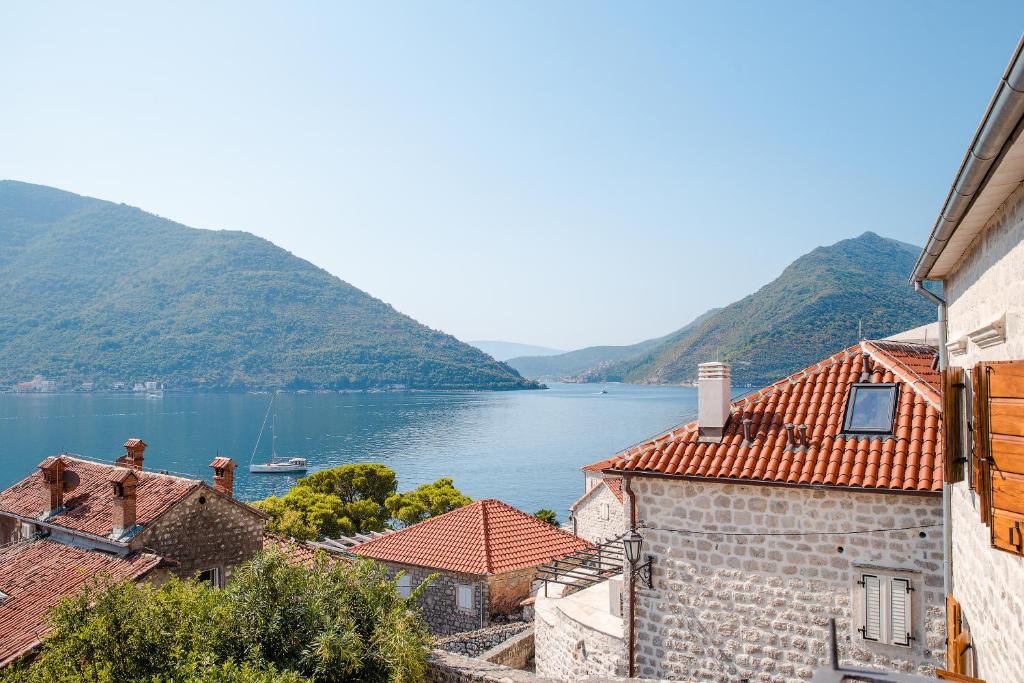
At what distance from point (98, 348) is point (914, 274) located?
216 meters

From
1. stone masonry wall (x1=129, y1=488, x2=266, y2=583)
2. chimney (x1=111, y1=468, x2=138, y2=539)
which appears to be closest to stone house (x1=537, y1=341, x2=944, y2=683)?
stone masonry wall (x1=129, y1=488, x2=266, y2=583)

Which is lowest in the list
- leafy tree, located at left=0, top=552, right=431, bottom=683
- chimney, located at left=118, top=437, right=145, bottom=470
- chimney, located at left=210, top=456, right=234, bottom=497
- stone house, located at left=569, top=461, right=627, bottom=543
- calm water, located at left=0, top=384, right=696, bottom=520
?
calm water, located at left=0, top=384, right=696, bottom=520

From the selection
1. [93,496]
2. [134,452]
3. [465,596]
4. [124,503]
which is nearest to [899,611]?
[465,596]

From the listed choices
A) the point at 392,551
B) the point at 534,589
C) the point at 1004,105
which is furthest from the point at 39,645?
the point at 1004,105

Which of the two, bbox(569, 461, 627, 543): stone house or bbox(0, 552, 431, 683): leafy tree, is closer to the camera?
bbox(0, 552, 431, 683): leafy tree

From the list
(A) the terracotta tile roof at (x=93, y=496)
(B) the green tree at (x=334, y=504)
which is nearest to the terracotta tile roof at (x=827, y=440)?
(A) the terracotta tile roof at (x=93, y=496)

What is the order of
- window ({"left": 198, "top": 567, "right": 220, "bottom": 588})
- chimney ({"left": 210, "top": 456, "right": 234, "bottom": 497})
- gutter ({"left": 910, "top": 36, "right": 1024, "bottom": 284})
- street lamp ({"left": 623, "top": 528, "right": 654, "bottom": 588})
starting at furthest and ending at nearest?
1. chimney ({"left": 210, "top": 456, "right": 234, "bottom": 497})
2. window ({"left": 198, "top": 567, "right": 220, "bottom": 588})
3. street lamp ({"left": 623, "top": 528, "right": 654, "bottom": 588})
4. gutter ({"left": 910, "top": 36, "right": 1024, "bottom": 284})

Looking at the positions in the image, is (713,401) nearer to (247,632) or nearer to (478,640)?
(247,632)

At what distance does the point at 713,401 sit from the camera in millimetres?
10789

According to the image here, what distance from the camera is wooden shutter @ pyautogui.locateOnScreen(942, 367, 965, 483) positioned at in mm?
5543

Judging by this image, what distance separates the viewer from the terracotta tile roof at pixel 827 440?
359 inches

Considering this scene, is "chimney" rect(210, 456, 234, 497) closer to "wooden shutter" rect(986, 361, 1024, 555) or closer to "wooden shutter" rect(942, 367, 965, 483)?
"wooden shutter" rect(942, 367, 965, 483)

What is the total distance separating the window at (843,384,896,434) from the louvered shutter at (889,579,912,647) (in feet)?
6.66

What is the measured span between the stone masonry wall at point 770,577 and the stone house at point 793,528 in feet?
0.05
